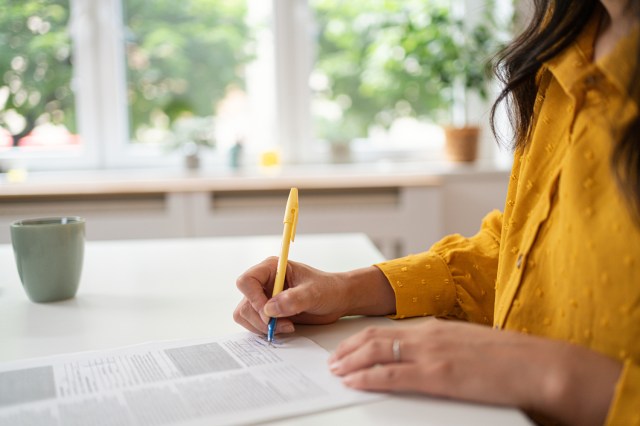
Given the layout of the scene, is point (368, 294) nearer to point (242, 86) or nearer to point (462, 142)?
point (462, 142)

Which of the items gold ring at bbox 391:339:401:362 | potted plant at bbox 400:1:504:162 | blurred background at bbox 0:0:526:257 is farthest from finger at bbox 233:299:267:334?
potted plant at bbox 400:1:504:162

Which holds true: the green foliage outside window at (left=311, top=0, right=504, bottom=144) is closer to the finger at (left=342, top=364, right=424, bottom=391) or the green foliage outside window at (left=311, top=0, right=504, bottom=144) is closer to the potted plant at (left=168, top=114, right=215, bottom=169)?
the potted plant at (left=168, top=114, right=215, bottom=169)

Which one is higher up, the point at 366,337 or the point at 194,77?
the point at 194,77

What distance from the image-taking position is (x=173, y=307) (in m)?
0.92

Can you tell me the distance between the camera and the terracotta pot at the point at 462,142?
2742mm

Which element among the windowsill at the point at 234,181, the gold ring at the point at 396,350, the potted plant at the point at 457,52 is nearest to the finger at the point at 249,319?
the gold ring at the point at 396,350

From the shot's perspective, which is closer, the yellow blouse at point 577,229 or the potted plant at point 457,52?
the yellow blouse at point 577,229

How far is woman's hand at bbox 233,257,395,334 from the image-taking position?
757 mm

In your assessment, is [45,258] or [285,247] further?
[45,258]

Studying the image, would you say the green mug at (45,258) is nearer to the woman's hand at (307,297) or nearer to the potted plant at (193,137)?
the woman's hand at (307,297)

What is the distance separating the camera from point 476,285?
0.89m

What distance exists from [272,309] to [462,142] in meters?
2.16

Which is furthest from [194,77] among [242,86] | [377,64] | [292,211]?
[292,211]

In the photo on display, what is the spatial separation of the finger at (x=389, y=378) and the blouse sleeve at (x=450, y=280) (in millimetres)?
254
